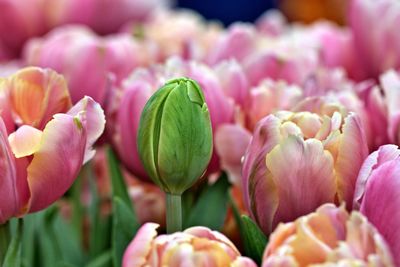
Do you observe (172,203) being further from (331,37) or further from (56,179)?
(331,37)

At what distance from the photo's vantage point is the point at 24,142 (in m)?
0.28

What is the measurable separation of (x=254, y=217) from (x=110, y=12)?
0.41 metres

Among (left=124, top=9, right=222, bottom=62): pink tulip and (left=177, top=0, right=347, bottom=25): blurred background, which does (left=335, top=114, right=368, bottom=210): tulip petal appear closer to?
(left=124, top=9, right=222, bottom=62): pink tulip

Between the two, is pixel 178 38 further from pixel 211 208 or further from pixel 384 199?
pixel 384 199

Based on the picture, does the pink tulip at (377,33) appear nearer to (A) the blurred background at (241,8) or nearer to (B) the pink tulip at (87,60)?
(B) the pink tulip at (87,60)

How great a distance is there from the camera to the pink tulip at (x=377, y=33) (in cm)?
47

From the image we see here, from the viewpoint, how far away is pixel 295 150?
28cm

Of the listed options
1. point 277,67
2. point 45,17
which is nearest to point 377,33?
point 277,67

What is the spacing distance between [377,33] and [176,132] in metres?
0.22

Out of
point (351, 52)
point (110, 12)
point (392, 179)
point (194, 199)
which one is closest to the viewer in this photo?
point (392, 179)

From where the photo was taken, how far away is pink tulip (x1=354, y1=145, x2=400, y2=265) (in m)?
0.26

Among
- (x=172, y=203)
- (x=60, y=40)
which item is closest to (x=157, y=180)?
(x=172, y=203)

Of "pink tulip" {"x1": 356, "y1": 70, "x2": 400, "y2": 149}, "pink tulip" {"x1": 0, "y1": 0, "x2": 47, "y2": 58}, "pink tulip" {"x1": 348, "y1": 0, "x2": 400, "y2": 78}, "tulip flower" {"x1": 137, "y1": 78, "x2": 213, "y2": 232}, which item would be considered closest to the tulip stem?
"tulip flower" {"x1": 137, "y1": 78, "x2": 213, "y2": 232}

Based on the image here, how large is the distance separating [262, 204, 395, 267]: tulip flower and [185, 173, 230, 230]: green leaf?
0.42ft
